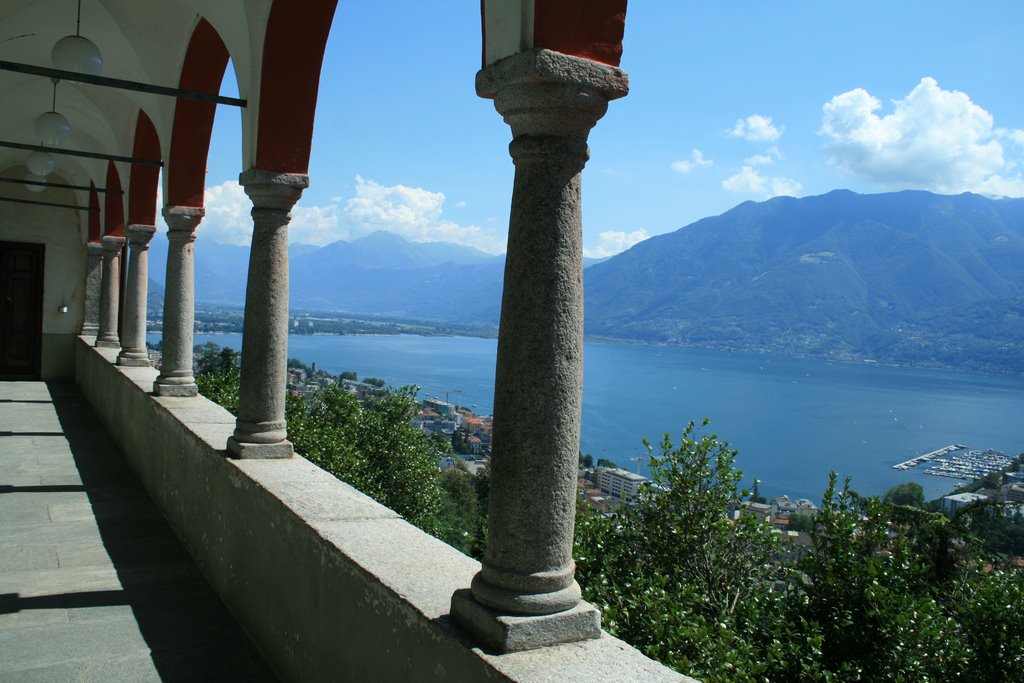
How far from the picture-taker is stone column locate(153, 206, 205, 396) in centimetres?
716

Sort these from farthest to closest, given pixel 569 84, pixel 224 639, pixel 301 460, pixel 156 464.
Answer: pixel 156 464 → pixel 301 460 → pixel 224 639 → pixel 569 84

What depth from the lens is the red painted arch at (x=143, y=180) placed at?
389 inches

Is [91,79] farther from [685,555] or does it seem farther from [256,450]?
[685,555]

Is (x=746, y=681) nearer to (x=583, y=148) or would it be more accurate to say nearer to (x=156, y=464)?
(x=583, y=148)

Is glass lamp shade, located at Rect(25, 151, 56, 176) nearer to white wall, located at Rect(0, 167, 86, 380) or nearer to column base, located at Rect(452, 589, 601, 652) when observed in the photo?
white wall, located at Rect(0, 167, 86, 380)

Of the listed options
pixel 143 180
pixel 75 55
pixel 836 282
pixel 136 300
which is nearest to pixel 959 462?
pixel 136 300

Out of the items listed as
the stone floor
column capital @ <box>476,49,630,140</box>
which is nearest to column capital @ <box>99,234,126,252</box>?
the stone floor

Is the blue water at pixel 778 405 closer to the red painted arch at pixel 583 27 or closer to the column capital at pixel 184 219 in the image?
the column capital at pixel 184 219

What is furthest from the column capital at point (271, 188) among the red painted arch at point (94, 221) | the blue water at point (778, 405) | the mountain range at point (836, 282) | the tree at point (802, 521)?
the mountain range at point (836, 282)

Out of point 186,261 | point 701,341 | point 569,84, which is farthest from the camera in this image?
point 701,341

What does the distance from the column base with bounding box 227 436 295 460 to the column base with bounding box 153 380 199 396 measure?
269 centimetres

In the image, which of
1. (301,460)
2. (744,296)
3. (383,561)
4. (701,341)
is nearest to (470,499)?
(301,460)

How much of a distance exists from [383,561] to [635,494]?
4248 mm

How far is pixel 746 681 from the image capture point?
3.92m
